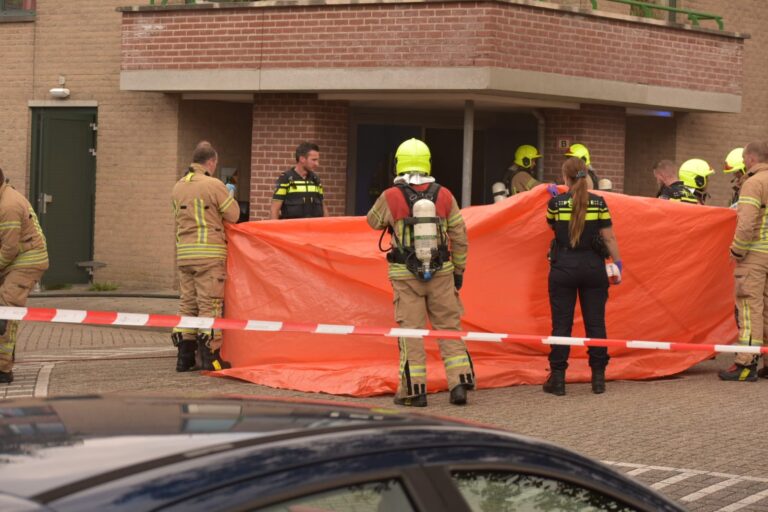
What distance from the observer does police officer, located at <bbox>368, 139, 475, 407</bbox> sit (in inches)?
399

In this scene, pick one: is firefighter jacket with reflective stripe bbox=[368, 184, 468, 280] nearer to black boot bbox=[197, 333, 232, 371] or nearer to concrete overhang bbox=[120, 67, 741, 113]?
black boot bbox=[197, 333, 232, 371]

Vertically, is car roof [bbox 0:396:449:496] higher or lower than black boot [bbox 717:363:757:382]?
higher

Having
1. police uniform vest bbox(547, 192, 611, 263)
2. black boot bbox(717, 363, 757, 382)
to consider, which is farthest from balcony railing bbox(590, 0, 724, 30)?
police uniform vest bbox(547, 192, 611, 263)

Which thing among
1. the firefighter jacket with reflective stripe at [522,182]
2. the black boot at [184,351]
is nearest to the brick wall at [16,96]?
the firefighter jacket with reflective stripe at [522,182]

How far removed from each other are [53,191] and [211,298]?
10.5 m

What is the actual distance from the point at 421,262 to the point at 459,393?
1015 mm

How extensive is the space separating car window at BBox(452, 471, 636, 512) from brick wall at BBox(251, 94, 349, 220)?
644 inches

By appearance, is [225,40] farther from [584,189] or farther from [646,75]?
[584,189]

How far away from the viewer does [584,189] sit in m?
10.8

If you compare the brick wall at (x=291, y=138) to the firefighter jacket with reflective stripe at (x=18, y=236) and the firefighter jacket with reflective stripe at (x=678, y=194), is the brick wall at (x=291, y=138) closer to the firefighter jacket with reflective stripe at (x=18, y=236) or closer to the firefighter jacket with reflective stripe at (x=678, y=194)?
the firefighter jacket with reflective stripe at (x=678, y=194)

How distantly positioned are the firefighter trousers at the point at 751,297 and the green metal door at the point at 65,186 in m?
12.1

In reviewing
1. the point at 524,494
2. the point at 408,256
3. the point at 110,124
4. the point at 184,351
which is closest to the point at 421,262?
the point at 408,256

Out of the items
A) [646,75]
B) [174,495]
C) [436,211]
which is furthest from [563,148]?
[174,495]

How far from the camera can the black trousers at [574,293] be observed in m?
10.9
